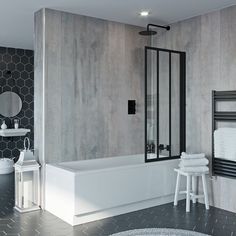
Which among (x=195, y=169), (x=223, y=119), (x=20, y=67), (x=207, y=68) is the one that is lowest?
(x=195, y=169)

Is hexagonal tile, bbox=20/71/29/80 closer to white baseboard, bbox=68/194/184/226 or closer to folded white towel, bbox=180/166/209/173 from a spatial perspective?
white baseboard, bbox=68/194/184/226

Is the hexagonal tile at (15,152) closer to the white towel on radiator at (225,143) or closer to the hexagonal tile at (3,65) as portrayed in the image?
the hexagonal tile at (3,65)

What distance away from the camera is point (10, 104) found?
7383 millimetres

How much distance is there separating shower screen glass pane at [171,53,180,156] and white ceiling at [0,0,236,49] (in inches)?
26.7

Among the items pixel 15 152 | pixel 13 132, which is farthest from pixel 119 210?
pixel 15 152

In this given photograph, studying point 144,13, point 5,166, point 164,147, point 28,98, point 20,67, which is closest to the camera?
point 144,13

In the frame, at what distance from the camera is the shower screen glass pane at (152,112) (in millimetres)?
4909

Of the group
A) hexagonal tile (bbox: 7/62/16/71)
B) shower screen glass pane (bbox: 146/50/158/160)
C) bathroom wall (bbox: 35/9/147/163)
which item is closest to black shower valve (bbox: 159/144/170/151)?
shower screen glass pane (bbox: 146/50/158/160)

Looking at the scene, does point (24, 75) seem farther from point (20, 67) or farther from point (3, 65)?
point (3, 65)

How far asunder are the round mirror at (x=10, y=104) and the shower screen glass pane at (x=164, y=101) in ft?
12.4

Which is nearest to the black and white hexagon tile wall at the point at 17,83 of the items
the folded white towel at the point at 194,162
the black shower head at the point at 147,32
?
the black shower head at the point at 147,32

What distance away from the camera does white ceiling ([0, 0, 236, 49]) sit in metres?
4.15

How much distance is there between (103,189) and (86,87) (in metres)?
1.58

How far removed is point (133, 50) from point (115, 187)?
93.9 inches
